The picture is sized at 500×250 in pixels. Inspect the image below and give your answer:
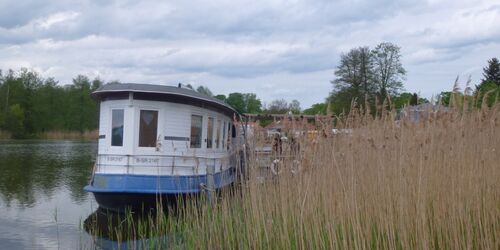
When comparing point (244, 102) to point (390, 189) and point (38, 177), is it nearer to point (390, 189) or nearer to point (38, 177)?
point (38, 177)

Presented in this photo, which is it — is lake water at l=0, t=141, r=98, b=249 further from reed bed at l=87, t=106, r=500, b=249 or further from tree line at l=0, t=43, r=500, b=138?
tree line at l=0, t=43, r=500, b=138

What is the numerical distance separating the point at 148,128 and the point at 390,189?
961 cm

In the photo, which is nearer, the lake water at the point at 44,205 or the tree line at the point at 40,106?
the lake water at the point at 44,205

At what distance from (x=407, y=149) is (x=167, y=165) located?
890 centimetres

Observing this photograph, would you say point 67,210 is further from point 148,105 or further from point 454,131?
point 454,131

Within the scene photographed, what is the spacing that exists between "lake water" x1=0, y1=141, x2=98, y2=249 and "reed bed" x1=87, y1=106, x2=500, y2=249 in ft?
12.1

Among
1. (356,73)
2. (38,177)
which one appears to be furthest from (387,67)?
(38,177)

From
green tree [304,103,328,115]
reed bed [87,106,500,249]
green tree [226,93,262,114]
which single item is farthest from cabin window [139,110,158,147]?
green tree [226,93,262,114]

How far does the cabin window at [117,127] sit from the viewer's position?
1370 cm

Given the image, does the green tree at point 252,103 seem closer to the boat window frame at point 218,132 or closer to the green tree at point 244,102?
the green tree at point 244,102

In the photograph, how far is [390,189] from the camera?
15.8 ft

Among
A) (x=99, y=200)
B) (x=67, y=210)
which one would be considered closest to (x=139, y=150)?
(x=99, y=200)

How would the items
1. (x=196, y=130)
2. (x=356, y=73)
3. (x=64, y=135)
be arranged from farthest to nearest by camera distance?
(x=64, y=135) → (x=356, y=73) → (x=196, y=130)

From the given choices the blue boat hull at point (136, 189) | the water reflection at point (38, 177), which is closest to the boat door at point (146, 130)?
the blue boat hull at point (136, 189)
